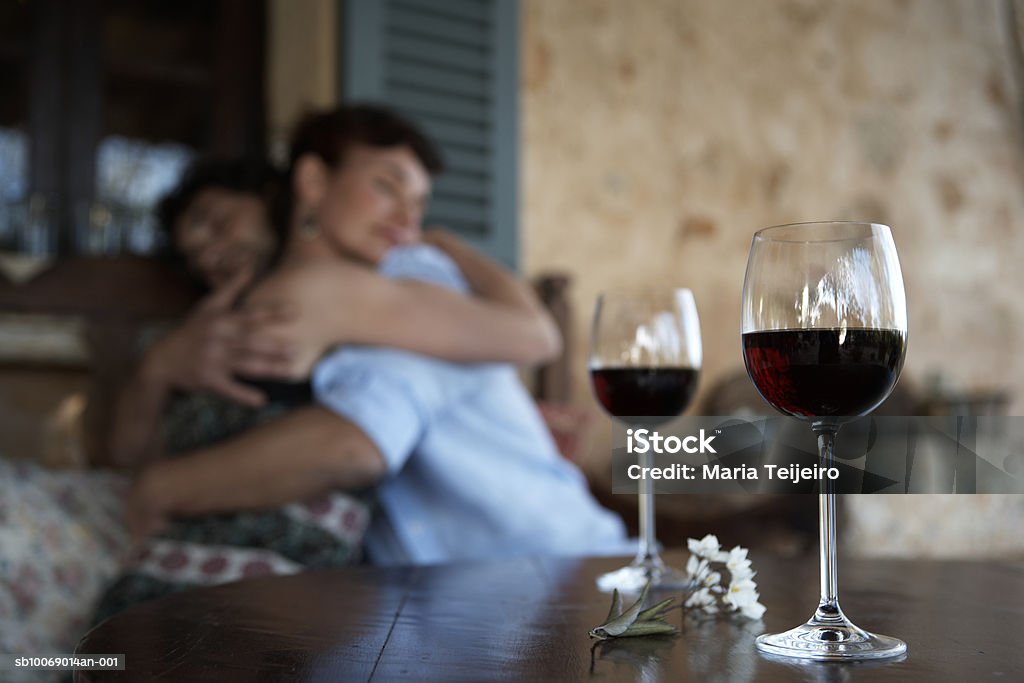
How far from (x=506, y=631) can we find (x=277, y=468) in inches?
27.3

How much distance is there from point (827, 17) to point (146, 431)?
3066 mm

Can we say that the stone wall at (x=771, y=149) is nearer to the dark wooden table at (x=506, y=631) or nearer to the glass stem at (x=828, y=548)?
the dark wooden table at (x=506, y=631)

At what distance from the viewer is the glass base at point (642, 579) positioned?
88 centimetres

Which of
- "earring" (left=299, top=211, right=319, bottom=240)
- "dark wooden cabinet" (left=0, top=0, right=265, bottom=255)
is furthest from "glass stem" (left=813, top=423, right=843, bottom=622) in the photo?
"dark wooden cabinet" (left=0, top=0, right=265, bottom=255)

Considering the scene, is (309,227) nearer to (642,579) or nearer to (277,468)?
(277,468)

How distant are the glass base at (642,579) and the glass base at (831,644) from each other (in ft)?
0.80

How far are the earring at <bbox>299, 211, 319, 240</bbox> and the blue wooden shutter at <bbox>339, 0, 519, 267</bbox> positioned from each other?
890 mm

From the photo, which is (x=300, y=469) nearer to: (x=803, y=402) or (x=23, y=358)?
(x=803, y=402)

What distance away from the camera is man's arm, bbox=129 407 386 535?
1321 millimetres

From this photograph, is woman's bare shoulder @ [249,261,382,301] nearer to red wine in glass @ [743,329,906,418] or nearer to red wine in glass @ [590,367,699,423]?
red wine in glass @ [590,367,699,423]

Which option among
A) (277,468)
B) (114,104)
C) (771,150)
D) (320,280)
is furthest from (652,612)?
(771,150)

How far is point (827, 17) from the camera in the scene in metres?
3.89

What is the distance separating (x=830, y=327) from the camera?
0.63 meters

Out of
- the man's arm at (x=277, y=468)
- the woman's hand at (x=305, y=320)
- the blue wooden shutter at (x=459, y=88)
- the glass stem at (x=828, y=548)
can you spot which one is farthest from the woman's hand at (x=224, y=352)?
the blue wooden shutter at (x=459, y=88)
